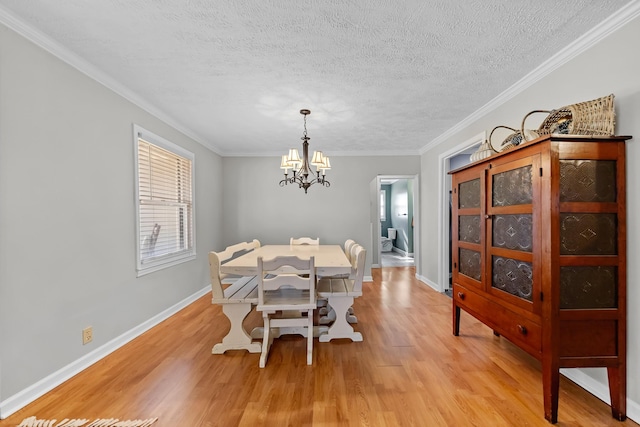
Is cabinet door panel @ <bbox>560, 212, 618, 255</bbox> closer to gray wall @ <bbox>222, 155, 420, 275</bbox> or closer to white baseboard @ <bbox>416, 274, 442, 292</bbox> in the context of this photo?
white baseboard @ <bbox>416, 274, 442, 292</bbox>

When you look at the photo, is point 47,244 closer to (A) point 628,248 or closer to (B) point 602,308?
(B) point 602,308

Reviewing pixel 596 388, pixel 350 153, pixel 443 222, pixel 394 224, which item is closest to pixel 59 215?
pixel 596 388

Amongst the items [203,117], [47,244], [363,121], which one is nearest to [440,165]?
[363,121]

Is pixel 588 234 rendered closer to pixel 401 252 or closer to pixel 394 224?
pixel 401 252

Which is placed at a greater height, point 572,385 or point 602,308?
point 602,308

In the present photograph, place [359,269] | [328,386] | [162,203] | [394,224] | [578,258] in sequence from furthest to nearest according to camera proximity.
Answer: [394,224]
[162,203]
[359,269]
[328,386]
[578,258]

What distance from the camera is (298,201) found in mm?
5043

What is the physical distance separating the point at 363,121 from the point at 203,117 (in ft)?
6.39

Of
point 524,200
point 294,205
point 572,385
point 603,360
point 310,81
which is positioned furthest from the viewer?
point 294,205

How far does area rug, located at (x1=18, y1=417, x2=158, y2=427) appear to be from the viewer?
1.56 meters

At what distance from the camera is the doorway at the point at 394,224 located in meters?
6.25

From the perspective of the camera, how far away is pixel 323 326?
2.84 meters

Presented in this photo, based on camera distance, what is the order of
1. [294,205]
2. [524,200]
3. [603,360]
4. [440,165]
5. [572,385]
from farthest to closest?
[294,205] < [440,165] < [572,385] < [524,200] < [603,360]

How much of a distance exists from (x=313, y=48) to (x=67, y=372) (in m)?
2.93
